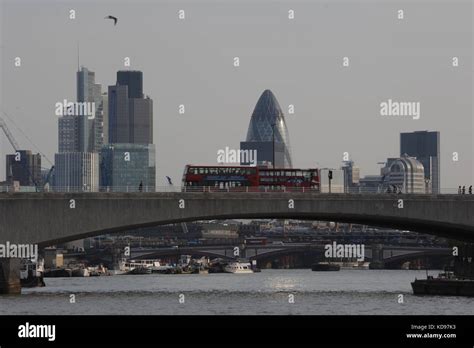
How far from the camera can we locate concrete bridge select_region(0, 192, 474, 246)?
12712 centimetres

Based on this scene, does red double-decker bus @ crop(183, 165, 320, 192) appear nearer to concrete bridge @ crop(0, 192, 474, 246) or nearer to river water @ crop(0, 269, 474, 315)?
concrete bridge @ crop(0, 192, 474, 246)

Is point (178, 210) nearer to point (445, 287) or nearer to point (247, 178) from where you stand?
point (247, 178)

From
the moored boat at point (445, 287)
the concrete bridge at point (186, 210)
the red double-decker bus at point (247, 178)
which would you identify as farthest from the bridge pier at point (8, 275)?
the moored boat at point (445, 287)

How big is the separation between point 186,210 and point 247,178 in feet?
66.5

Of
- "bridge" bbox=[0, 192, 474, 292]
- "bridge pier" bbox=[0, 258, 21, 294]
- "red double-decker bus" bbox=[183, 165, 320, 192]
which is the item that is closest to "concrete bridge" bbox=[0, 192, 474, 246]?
"bridge" bbox=[0, 192, 474, 292]

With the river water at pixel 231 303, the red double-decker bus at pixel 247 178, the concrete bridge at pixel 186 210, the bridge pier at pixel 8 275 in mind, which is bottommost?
the river water at pixel 231 303

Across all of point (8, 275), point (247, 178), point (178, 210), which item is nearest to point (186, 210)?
point (178, 210)

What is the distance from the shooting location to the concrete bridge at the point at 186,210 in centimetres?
12712

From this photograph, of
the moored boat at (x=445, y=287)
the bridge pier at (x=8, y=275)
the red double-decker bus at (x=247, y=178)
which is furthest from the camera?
the red double-decker bus at (x=247, y=178)

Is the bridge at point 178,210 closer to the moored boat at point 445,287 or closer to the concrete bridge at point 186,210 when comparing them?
the concrete bridge at point 186,210

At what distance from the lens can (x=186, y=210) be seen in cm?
12988
